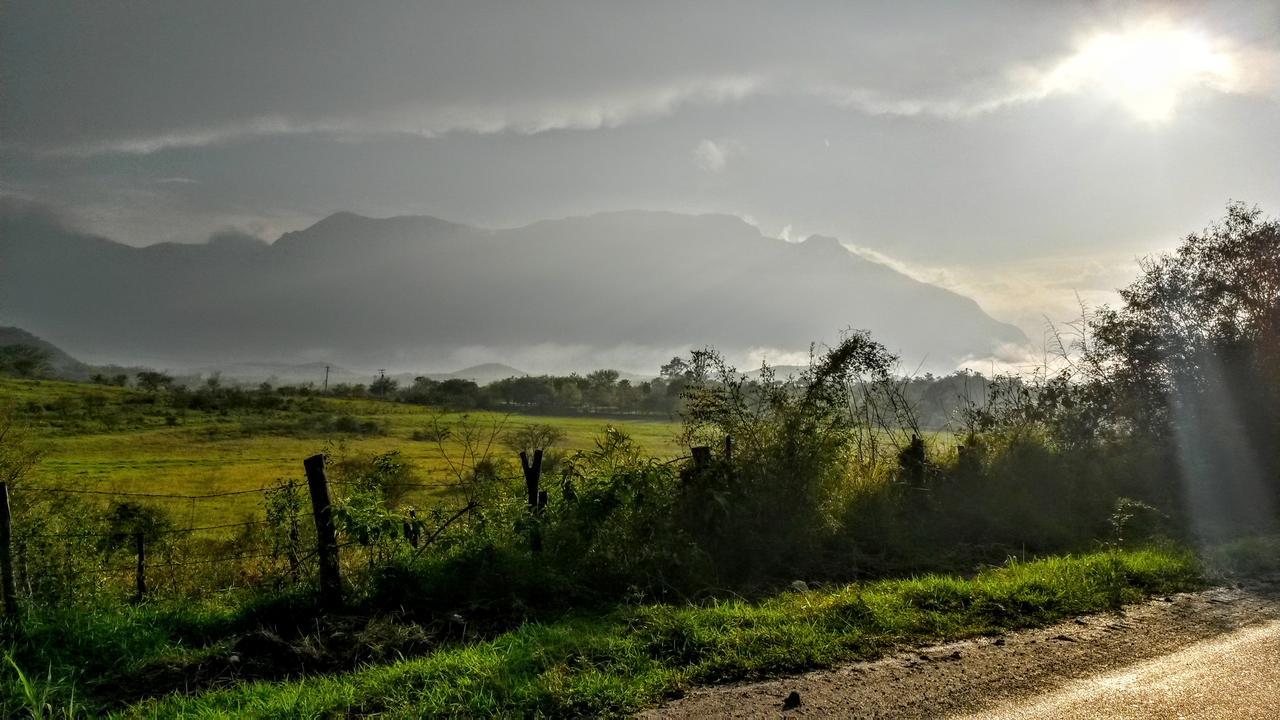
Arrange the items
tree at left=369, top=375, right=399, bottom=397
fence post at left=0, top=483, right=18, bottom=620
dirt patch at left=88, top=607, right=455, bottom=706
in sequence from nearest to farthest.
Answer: dirt patch at left=88, top=607, right=455, bottom=706 → fence post at left=0, top=483, right=18, bottom=620 → tree at left=369, top=375, right=399, bottom=397

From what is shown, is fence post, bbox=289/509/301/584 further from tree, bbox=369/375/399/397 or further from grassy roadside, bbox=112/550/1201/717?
tree, bbox=369/375/399/397

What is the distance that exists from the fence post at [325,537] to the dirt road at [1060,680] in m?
4.04

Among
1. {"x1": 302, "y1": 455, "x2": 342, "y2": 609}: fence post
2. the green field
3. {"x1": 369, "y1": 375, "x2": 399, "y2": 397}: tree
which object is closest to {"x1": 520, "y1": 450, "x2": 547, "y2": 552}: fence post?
{"x1": 302, "y1": 455, "x2": 342, "y2": 609}: fence post

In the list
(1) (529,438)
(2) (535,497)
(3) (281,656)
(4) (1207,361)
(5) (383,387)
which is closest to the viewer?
(3) (281,656)

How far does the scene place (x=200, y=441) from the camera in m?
73.8

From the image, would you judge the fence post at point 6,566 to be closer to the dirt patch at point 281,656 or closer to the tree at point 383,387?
the dirt patch at point 281,656

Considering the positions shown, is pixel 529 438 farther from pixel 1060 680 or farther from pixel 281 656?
pixel 1060 680

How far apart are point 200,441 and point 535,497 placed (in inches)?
3110

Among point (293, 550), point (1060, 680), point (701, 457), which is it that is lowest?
point (1060, 680)

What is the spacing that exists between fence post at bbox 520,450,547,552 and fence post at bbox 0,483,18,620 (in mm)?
5017

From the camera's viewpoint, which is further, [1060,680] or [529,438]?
[529,438]

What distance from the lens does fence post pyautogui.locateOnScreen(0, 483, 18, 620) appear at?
692 centimetres

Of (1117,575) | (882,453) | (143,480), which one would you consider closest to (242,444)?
(143,480)

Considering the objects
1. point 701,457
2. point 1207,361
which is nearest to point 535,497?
A: point 701,457
